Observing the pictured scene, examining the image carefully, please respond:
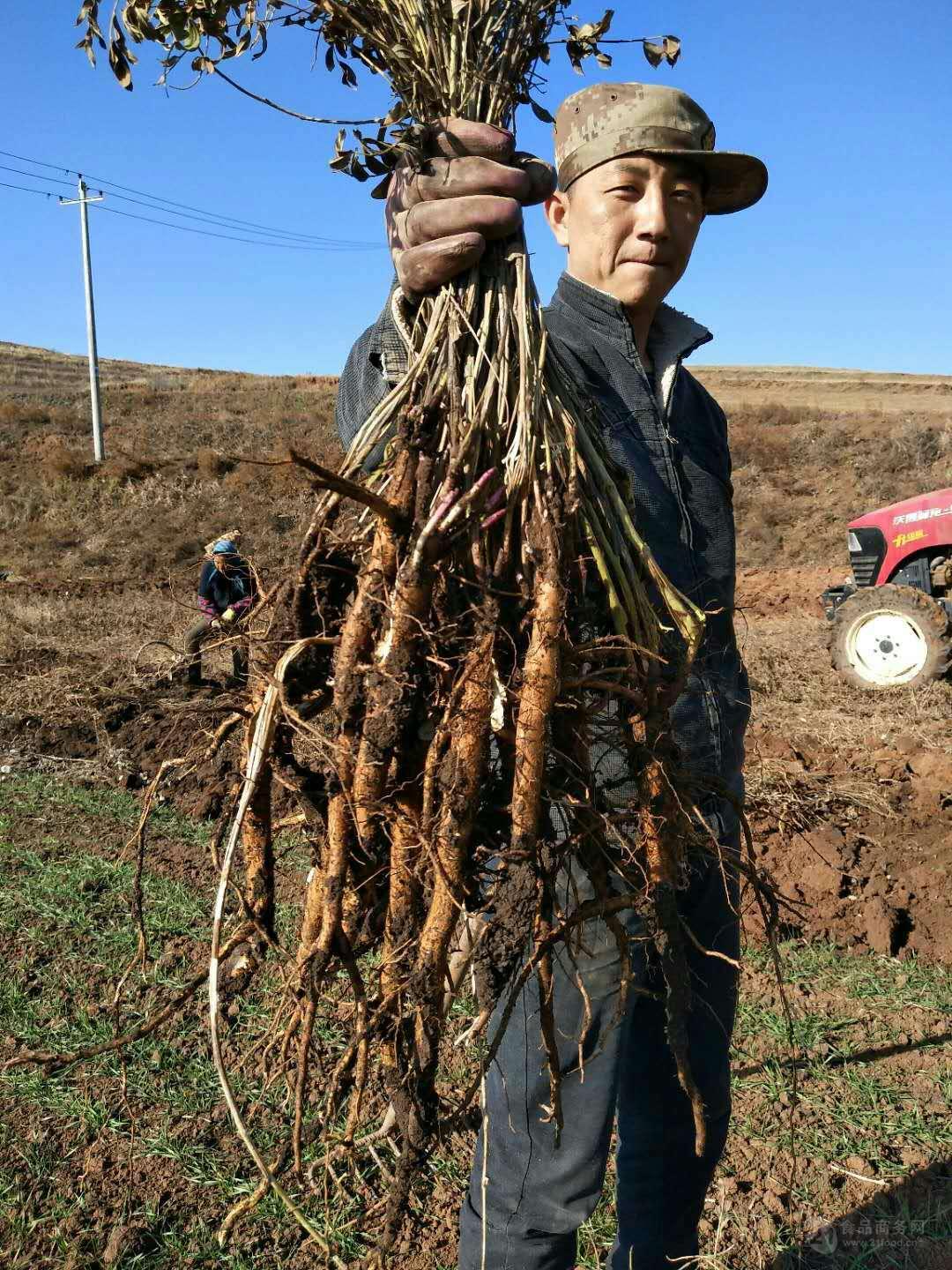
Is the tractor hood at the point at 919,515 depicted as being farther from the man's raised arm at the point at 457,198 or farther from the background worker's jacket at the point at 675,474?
the man's raised arm at the point at 457,198

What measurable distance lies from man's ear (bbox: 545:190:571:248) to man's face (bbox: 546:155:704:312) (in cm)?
4

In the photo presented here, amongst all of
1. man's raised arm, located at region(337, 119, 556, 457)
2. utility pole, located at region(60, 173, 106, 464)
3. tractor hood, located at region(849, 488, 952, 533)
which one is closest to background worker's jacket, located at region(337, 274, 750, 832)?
man's raised arm, located at region(337, 119, 556, 457)

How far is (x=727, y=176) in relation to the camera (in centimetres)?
166

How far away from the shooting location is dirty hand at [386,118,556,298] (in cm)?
119

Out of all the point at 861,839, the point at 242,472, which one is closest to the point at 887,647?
the point at 861,839

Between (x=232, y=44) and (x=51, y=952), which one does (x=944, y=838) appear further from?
(x=232, y=44)

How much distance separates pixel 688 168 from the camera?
63.1 inches

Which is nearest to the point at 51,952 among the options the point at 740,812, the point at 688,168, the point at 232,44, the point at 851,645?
the point at 740,812

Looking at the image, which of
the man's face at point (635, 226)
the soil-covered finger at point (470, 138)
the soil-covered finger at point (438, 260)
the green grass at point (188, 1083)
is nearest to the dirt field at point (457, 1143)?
the green grass at point (188, 1083)

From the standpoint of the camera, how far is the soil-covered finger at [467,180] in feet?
3.91

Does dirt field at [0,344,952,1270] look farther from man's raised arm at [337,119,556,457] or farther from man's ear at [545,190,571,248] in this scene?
man's ear at [545,190,571,248]

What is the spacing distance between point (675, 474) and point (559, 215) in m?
0.54

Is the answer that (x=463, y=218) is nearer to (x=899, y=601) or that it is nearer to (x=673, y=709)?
(x=673, y=709)

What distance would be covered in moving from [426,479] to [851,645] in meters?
6.24
